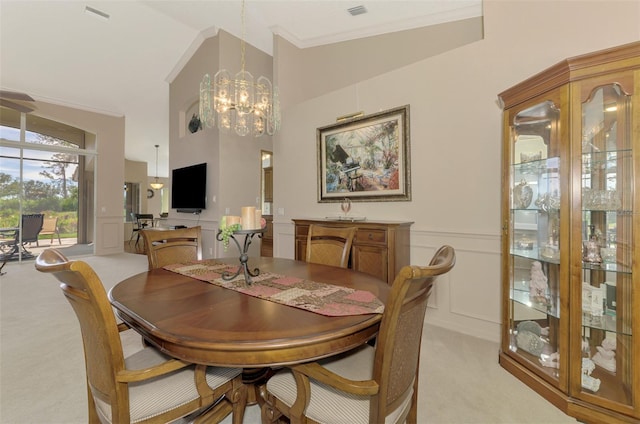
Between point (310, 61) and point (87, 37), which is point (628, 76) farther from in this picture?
point (87, 37)

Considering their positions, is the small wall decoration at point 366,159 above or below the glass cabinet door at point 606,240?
above

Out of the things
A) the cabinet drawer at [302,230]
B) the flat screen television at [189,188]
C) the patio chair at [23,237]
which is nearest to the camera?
the cabinet drawer at [302,230]

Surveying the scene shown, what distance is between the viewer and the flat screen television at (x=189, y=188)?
5.07 m

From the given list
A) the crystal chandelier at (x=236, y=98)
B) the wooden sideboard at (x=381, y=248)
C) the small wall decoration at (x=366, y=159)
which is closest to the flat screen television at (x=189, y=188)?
the crystal chandelier at (x=236, y=98)

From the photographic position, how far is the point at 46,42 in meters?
4.60

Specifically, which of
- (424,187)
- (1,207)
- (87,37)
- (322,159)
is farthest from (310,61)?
(1,207)

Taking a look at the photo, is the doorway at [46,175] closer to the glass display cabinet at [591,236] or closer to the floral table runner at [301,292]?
the floral table runner at [301,292]

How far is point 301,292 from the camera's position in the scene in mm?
1332

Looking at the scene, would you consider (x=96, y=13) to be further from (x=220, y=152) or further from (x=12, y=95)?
(x=220, y=152)

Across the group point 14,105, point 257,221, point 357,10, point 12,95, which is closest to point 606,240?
→ point 257,221

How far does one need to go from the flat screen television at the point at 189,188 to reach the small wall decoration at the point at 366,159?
2.54 metres

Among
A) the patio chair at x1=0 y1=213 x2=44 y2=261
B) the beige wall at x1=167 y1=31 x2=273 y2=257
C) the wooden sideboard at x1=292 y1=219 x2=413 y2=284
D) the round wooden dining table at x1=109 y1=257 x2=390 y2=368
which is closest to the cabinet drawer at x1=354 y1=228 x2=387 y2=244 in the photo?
the wooden sideboard at x1=292 y1=219 x2=413 y2=284

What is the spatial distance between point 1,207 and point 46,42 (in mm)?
3364

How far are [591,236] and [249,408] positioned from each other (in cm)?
225
